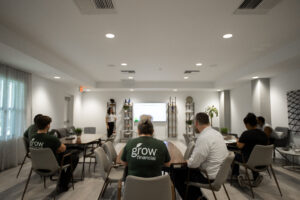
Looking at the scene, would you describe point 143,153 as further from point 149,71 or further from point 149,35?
point 149,71

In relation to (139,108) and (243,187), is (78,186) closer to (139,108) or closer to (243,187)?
(243,187)

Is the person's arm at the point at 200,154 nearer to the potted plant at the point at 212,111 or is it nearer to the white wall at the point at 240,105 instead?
the white wall at the point at 240,105

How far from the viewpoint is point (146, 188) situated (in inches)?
62.6

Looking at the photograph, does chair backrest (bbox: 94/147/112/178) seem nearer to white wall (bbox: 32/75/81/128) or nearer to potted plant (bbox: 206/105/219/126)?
white wall (bbox: 32/75/81/128)

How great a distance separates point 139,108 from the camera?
928 centimetres

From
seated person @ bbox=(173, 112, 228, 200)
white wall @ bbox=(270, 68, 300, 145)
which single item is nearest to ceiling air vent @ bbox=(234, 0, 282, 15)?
seated person @ bbox=(173, 112, 228, 200)

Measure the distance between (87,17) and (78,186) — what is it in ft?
9.81

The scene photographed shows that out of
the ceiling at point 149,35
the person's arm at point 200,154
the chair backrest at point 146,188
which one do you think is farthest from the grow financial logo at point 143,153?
the ceiling at point 149,35

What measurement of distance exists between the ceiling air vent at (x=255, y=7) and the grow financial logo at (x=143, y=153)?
2244 mm

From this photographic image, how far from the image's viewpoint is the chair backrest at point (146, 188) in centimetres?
158

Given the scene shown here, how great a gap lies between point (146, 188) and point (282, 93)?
17.9 feet

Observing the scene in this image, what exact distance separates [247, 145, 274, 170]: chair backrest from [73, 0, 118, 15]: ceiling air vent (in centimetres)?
301

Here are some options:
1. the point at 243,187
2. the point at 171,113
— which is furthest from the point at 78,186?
the point at 171,113

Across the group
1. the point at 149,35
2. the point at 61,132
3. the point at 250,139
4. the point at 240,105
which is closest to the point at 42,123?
the point at 149,35
